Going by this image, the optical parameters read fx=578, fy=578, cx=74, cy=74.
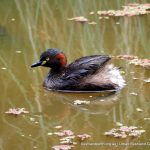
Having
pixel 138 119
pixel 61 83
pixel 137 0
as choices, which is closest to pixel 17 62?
pixel 61 83

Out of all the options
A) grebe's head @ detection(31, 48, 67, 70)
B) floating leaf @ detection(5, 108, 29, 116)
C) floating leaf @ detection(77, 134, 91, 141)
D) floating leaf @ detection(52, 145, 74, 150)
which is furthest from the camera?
grebe's head @ detection(31, 48, 67, 70)

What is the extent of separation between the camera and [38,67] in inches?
352

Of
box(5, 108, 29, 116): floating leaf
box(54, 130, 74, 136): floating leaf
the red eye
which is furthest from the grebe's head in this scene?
box(54, 130, 74, 136): floating leaf

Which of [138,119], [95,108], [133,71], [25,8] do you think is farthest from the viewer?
[25,8]

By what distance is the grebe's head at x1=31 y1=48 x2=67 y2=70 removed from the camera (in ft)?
26.7

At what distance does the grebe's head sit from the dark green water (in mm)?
310

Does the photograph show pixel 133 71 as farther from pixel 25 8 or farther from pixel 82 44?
pixel 25 8

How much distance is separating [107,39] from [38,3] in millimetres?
2838

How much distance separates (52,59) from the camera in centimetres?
815

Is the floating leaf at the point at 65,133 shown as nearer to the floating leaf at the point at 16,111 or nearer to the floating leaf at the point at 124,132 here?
the floating leaf at the point at 124,132

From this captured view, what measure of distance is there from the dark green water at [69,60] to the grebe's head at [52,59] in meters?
0.31

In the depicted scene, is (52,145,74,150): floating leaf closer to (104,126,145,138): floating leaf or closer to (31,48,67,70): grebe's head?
(104,126,145,138): floating leaf

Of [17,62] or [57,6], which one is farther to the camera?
[57,6]

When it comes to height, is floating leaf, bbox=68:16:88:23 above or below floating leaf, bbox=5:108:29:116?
above
